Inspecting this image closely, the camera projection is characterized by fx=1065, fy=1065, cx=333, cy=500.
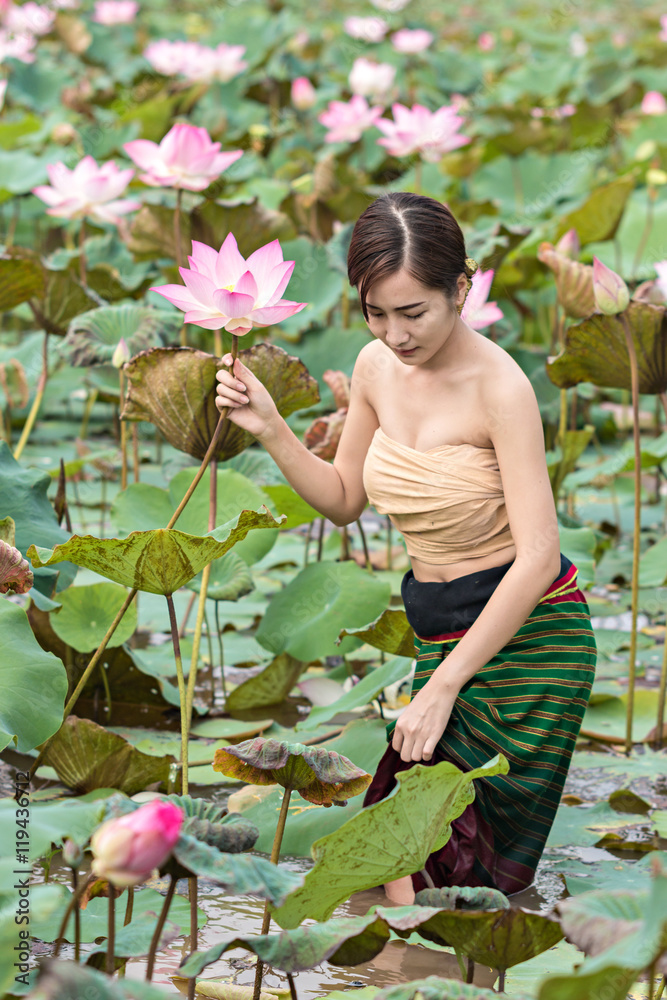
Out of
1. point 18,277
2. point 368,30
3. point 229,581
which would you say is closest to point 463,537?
point 229,581

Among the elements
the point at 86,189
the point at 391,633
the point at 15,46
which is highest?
the point at 15,46

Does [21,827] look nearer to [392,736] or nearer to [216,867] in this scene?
[216,867]

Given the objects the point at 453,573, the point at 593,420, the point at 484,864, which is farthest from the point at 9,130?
the point at 484,864

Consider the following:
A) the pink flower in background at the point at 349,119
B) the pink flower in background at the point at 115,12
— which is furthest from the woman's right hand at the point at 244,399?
the pink flower in background at the point at 115,12

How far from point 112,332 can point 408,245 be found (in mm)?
1042

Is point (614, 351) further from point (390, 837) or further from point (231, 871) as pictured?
point (231, 871)

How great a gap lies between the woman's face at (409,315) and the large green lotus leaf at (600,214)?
2000 mm

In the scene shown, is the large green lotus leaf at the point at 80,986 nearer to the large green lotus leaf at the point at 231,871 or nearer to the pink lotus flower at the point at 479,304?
the large green lotus leaf at the point at 231,871

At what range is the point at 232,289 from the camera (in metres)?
1.47

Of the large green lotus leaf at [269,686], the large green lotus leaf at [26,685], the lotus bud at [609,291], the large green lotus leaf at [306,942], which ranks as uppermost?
the lotus bud at [609,291]

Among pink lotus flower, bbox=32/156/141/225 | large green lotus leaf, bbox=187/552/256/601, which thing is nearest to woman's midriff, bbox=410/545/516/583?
large green lotus leaf, bbox=187/552/256/601

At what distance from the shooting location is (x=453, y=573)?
5.38 ft

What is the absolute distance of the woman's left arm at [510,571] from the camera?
4.87 ft

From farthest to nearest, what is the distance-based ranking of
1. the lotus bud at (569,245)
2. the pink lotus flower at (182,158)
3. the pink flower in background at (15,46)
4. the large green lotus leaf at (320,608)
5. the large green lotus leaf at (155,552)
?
1. the pink flower in background at (15,46)
2. the lotus bud at (569,245)
3. the pink lotus flower at (182,158)
4. the large green lotus leaf at (320,608)
5. the large green lotus leaf at (155,552)
